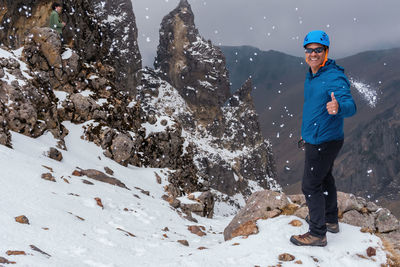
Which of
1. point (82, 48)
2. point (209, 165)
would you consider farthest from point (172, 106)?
point (82, 48)

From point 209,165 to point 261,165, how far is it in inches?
1594

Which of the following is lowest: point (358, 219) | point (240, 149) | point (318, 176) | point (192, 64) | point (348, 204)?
point (240, 149)

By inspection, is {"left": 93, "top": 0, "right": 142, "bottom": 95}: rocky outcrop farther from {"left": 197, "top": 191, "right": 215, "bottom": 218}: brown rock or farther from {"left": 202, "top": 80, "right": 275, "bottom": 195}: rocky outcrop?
{"left": 197, "top": 191, "right": 215, "bottom": 218}: brown rock

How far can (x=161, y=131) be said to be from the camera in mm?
23922

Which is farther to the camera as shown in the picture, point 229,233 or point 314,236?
point 229,233

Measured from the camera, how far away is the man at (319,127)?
4.49m

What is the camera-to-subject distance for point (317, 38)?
4.55m

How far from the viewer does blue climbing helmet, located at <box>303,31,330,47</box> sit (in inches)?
179

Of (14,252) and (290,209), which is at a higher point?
(14,252)

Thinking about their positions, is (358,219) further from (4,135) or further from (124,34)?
(124,34)

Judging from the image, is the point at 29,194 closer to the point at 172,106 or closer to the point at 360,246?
the point at 360,246

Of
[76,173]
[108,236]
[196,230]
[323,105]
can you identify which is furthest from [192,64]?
[323,105]

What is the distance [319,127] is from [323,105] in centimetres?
33

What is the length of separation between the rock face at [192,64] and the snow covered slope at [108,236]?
133 m
